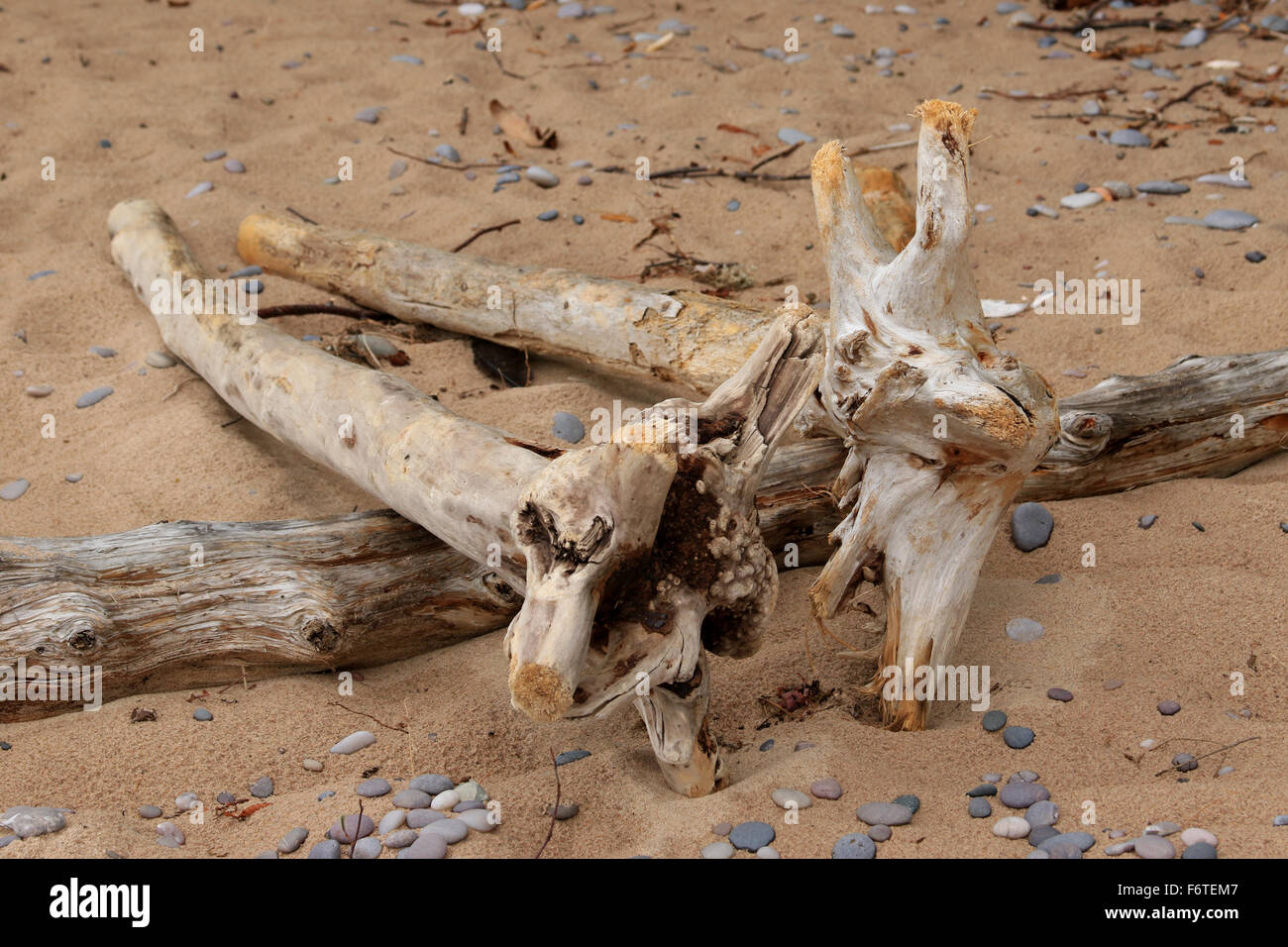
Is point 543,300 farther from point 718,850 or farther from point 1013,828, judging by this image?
point 1013,828

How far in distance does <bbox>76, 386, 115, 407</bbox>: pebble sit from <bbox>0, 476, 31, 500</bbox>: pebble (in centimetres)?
44

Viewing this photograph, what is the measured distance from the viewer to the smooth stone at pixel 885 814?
7.24 ft

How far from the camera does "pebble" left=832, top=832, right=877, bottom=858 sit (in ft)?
6.88

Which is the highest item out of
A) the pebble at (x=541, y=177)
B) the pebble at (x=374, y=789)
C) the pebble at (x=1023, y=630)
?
the pebble at (x=541, y=177)

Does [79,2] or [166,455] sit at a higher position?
[79,2]

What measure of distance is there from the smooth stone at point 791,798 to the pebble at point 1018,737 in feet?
1.57

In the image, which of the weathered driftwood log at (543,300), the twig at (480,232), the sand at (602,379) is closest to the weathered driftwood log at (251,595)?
the sand at (602,379)

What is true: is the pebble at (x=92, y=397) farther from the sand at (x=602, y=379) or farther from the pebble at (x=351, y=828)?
the pebble at (x=351, y=828)

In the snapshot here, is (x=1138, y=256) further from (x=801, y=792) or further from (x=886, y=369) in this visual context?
(x=801, y=792)

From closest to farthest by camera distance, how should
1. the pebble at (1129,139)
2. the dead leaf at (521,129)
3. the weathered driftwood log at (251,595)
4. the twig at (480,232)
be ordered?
the weathered driftwood log at (251,595)
the twig at (480,232)
the pebble at (1129,139)
the dead leaf at (521,129)

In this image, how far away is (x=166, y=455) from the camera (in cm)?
373

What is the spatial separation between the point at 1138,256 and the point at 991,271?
570 mm

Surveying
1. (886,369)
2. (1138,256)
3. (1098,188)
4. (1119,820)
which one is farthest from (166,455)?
(1098,188)

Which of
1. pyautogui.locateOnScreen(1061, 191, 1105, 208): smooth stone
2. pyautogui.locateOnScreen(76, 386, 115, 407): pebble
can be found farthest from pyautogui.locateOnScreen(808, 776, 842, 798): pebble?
pyautogui.locateOnScreen(1061, 191, 1105, 208): smooth stone
